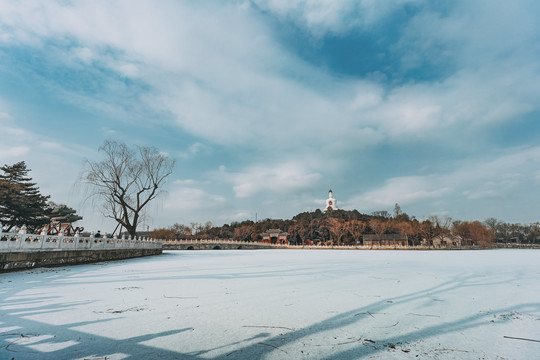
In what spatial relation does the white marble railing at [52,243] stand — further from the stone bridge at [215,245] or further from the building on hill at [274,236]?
the building on hill at [274,236]

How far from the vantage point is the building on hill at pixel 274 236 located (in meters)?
73.9

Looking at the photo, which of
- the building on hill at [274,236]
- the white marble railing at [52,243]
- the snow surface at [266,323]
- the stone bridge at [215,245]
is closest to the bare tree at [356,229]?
the stone bridge at [215,245]

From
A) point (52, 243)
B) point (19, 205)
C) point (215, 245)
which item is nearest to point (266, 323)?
point (52, 243)

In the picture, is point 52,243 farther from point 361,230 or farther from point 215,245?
point 361,230

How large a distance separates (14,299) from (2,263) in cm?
526

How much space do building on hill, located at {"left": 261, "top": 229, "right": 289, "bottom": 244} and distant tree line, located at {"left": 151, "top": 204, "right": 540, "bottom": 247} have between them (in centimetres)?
161

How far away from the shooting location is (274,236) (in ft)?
249

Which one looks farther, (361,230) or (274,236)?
(274,236)

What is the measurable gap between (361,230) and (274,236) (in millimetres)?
24851

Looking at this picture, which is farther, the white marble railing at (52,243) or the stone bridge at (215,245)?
the stone bridge at (215,245)

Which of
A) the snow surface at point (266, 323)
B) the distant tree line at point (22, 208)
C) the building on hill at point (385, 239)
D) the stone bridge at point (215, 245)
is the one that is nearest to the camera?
the snow surface at point (266, 323)

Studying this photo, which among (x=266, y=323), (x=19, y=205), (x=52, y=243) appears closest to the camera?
(x=266, y=323)

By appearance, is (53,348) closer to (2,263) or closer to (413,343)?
(413,343)

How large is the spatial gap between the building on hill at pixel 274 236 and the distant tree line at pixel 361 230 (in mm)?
1615
